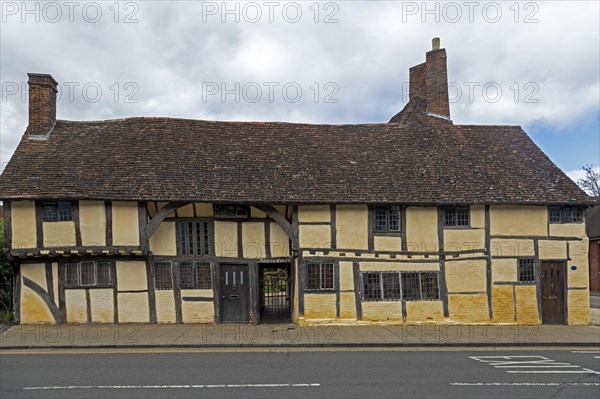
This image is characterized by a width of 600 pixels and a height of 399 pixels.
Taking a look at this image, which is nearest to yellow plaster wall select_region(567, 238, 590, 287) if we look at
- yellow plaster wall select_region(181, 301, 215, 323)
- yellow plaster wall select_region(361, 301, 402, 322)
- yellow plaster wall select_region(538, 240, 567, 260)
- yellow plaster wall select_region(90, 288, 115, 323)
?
yellow plaster wall select_region(538, 240, 567, 260)

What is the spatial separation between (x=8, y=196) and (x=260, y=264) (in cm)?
821

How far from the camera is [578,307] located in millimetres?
15211

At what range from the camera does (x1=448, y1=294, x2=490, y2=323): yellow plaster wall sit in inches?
582

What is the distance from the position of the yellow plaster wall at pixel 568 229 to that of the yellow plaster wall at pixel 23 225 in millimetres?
17461

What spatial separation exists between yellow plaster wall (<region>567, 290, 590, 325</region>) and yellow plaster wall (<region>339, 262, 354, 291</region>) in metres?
7.73

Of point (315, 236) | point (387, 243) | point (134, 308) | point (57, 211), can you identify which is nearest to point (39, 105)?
point (57, 211)

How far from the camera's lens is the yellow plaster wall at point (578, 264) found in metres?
15.2

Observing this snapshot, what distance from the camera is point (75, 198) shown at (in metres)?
13.6

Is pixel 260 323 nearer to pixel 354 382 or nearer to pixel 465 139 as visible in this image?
pixel 354 382

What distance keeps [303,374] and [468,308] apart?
27.4 ft

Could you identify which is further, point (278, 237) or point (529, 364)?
point (278, 237)

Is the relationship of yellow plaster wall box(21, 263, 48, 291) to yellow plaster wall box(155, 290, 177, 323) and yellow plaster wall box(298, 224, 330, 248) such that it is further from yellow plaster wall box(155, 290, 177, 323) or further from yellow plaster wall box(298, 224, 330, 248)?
yellow plaster wall box(298, 224, 330, 248)

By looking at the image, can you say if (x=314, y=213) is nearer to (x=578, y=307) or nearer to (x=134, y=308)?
(x=134, y=308)

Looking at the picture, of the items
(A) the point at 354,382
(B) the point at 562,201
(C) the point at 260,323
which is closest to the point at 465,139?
(B) the point at 562,201
